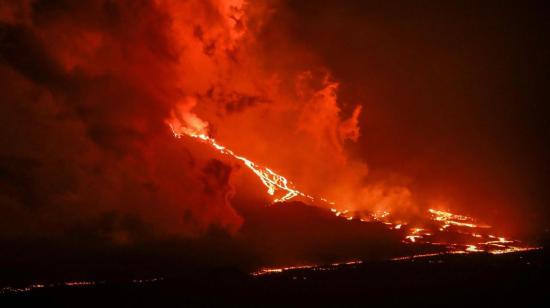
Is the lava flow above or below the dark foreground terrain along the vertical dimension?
above

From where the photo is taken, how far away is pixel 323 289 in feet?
105

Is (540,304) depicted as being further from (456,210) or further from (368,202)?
(456,210)

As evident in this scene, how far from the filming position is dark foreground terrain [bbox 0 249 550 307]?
29062 millimetres

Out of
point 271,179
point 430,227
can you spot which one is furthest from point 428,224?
point 271,179

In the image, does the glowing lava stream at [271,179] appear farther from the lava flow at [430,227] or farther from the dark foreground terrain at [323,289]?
the dark foreground terrain at [323,289]

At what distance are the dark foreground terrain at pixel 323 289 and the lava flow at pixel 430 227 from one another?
768 cm

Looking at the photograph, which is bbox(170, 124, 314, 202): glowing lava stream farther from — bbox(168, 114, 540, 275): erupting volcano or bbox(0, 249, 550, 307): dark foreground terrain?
bbox(0, 249, 550, 307): dark foreground terrain

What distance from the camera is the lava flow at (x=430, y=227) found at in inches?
1758

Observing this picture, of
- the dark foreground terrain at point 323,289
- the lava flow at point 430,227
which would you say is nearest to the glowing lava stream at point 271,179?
the lava flow at point 430,227

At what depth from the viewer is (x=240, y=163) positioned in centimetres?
4294

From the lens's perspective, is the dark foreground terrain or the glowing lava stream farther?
the glowing lava stream

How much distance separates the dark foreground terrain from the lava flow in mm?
7678

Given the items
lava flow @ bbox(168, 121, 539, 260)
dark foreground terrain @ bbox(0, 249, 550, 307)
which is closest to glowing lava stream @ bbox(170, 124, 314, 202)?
lava flow @ bbox(168, 121, 539, 260)

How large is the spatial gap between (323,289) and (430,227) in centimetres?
2459
